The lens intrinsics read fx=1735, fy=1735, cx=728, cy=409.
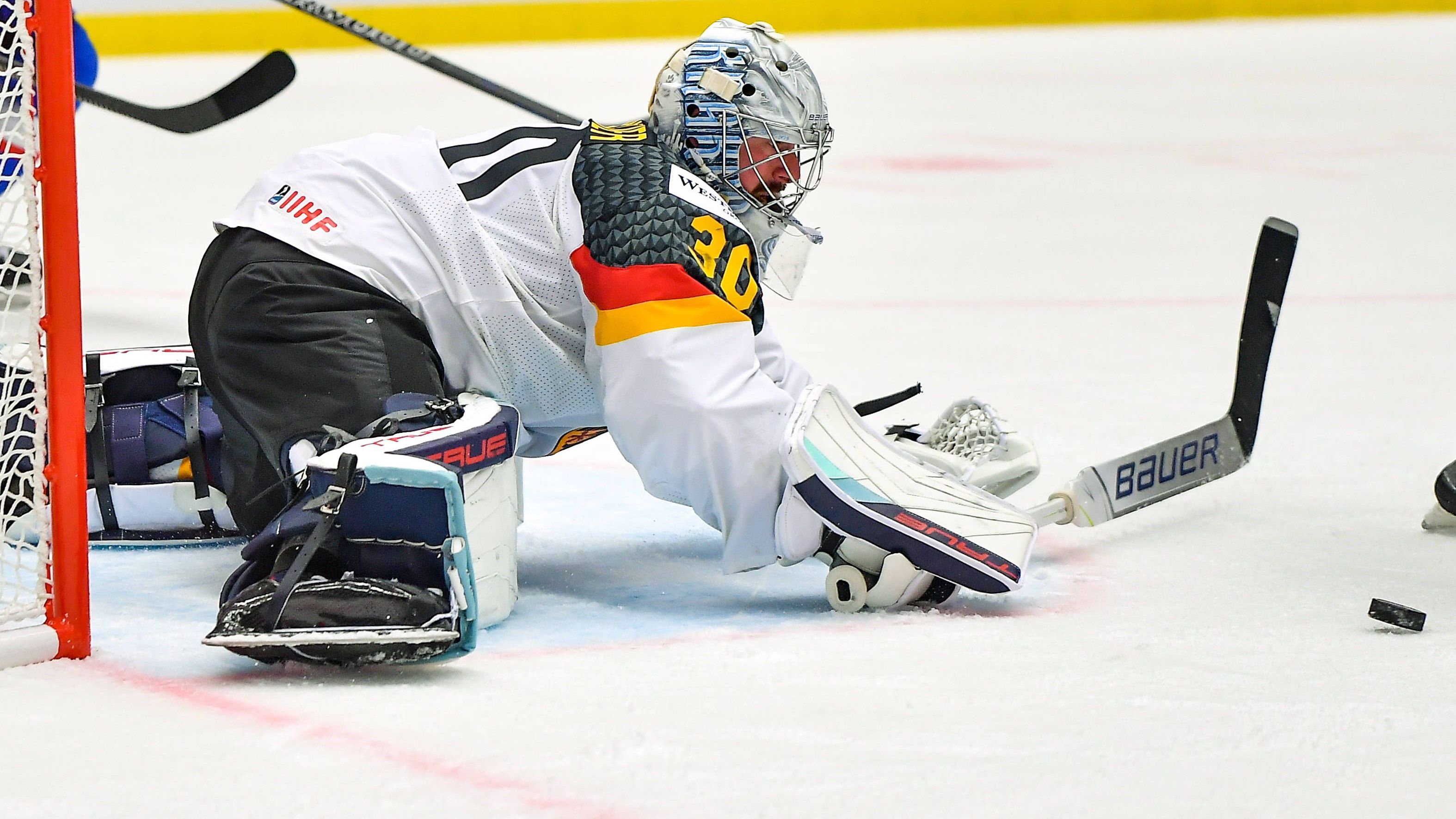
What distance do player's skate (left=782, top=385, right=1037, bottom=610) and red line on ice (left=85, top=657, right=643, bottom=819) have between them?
646 mm

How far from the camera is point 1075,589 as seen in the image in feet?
7.07

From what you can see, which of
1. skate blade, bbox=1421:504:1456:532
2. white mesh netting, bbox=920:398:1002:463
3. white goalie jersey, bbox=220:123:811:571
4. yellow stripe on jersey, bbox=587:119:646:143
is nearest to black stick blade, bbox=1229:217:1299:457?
skate blade, bbox=1421:504:1456:532

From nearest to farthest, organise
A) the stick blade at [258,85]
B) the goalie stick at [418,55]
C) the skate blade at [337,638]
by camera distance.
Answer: the skate blade at [337,638], the stick blade at [258,85], the goalie stick at [418,55]

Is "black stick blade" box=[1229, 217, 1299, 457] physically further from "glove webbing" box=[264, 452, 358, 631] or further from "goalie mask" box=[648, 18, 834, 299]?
"glove webbing" box=[264, 452, 358, 631]

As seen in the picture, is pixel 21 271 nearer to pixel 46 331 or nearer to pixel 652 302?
pixel 46 331

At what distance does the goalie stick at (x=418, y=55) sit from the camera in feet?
10.4

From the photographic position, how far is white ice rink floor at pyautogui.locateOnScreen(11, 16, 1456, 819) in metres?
1.39

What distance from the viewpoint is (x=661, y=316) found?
6.29ft

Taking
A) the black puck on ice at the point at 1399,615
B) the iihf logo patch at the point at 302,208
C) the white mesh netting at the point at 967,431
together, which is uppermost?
the iihf logo patch at the point at 302,208

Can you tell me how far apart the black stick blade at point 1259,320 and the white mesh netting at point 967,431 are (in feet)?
1.22

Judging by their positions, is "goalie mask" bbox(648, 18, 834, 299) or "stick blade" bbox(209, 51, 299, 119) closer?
"goalie mask" bbox(648, 18, 834, 299)

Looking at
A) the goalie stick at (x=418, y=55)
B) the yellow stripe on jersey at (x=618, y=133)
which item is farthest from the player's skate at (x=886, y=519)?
the goalie stick at (x=418, y=55)

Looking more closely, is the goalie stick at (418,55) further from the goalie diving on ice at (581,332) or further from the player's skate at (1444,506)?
the player's skate at (1444,506)

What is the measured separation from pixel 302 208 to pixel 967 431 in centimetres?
101
